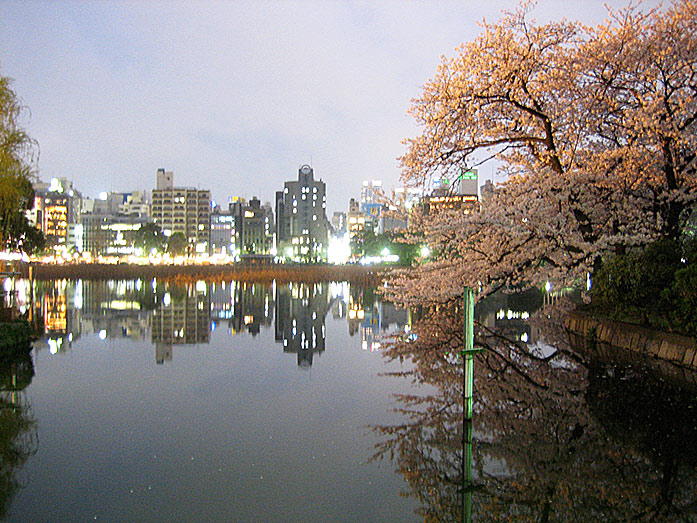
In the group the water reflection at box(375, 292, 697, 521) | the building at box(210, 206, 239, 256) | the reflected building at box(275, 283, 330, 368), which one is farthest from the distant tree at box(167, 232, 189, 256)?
the water reflection at box(375, 292, 697, 521)

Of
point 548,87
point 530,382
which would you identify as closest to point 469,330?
point 530,382

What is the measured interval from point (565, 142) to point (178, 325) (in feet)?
43.5

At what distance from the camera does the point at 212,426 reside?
730 centimetres

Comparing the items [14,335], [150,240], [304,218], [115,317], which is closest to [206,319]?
[115,317]

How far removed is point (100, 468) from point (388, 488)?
3.02 meters

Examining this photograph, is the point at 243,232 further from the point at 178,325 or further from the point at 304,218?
the point at 178,325

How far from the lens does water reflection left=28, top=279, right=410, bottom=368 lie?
15023 millimetres

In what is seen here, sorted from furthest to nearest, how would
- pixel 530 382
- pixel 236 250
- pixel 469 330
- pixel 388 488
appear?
pixel 236 250 < pixel 530 382 < pixel 469 330 < pixel 388 488

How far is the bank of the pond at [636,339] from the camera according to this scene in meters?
10.5

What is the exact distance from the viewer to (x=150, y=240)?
11044 cm

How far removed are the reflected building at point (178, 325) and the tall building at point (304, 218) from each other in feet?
436

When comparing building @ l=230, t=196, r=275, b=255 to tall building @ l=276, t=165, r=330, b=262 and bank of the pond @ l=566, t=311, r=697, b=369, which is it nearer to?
tall building @ l=276, t=165, r=330, b=262

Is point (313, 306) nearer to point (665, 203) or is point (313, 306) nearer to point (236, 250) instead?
point (665, 203)

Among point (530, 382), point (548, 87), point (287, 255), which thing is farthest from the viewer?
point (287, 255)
